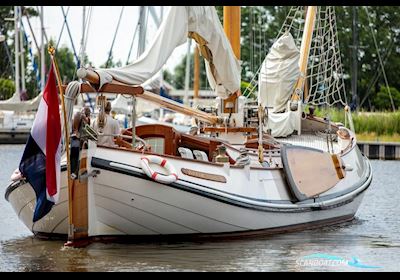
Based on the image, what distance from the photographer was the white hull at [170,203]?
869 inches

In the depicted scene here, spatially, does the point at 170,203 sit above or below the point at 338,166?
below

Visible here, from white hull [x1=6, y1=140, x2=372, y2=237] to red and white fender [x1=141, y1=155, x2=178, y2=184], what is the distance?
136 mm

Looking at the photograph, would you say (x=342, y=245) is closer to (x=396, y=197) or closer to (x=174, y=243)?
(x=174, y=243)

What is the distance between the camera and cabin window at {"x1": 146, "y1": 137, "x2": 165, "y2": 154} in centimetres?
2422

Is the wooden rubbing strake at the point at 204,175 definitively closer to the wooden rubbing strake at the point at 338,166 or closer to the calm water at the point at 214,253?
the calm water at the point at 214,253

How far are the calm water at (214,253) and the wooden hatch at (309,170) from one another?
2.92 ft

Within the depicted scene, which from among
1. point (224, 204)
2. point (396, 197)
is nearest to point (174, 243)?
point (224, 204)

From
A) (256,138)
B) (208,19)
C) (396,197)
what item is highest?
(208,19)

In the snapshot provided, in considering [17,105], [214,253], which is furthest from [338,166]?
[17,105]

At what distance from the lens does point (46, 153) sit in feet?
71.5

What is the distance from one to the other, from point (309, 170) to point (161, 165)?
14.5 feet

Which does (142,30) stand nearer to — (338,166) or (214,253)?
(338,166)
